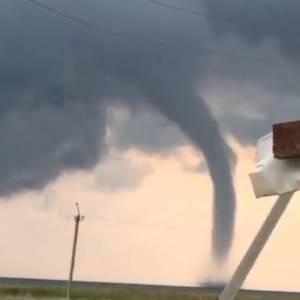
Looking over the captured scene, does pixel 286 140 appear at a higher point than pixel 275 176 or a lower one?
higher

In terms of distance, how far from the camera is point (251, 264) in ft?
14.7

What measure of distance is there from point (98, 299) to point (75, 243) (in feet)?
15.8

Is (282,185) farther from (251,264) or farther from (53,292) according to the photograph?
(53,292)

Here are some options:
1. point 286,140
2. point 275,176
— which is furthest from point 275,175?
point 286,140

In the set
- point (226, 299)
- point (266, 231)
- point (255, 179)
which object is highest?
point (255, 179)

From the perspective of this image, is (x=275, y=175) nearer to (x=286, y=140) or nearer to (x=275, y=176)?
(x=275, y=176)

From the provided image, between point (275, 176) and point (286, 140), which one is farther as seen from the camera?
point (275, 176)

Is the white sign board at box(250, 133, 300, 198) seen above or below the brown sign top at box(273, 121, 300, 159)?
below

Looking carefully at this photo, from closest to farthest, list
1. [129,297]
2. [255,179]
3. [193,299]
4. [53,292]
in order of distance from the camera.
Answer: [255,179] < [193,299] < [129,297] < [53,292]

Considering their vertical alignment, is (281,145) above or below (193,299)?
above

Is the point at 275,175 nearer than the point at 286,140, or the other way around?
the point at 286,140

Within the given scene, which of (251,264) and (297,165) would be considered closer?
(297,165)

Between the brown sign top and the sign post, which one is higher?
the brown sign top

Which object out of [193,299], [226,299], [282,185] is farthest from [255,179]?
[193,299]
